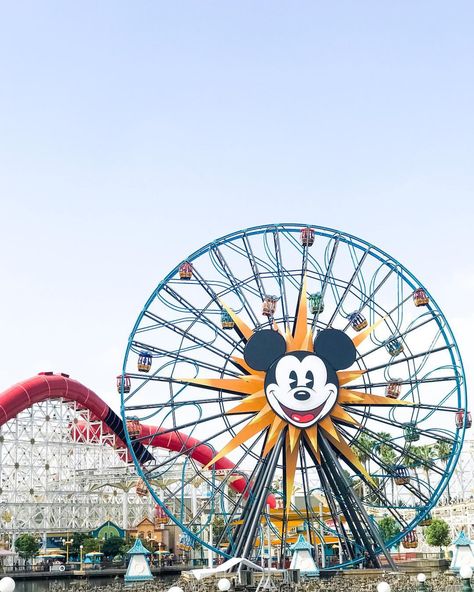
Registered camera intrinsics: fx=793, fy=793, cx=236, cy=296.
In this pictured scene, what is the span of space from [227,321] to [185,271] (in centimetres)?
296

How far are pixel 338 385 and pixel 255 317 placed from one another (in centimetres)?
515

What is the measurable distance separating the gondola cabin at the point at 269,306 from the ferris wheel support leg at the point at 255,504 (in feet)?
17.6

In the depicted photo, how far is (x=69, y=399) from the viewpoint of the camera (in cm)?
5772

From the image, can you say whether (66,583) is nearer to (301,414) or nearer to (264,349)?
(301,414)

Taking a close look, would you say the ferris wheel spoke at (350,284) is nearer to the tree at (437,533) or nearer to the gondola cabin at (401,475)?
the gondola cabin at (401,475)

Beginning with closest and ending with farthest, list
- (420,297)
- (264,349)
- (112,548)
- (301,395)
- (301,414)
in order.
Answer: (301,414), (301,395), (264,349), (420,297), (112,548)

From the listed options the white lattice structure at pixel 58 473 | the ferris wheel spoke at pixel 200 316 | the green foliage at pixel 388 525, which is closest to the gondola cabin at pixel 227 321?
the ferris wheel spoke at pixel 200 316

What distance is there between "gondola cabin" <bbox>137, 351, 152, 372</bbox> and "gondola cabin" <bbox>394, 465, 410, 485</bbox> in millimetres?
11289

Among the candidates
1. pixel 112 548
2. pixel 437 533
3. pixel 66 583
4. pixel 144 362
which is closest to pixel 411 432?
pixel 144 362

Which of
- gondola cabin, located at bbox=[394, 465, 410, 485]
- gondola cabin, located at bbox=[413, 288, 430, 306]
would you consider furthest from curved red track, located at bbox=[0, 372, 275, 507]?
gondola cabin, located at bbox=[413, 288, 430, 306]

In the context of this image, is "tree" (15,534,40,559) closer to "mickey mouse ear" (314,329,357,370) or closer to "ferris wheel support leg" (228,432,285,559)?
"ferris wheel support leg" (228,432,285,559)

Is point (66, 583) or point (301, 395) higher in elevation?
point (301, 395)

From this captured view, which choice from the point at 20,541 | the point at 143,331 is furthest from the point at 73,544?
the point at 143,331

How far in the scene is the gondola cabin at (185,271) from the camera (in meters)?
34.8
